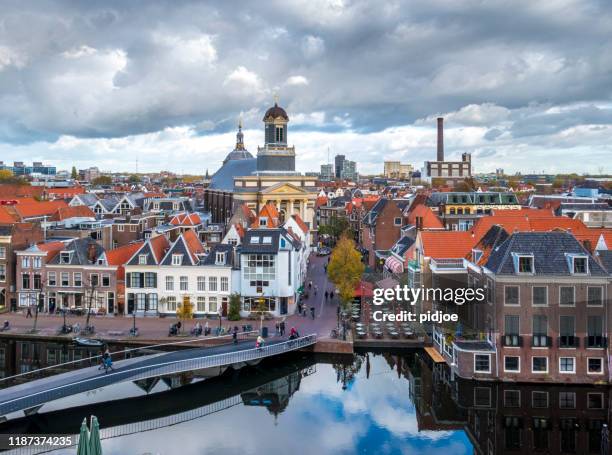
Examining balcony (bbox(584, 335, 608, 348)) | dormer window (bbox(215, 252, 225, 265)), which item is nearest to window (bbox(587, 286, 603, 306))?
balcony (bbox(584, 335, 608, 348))

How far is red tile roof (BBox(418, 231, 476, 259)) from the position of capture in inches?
2229

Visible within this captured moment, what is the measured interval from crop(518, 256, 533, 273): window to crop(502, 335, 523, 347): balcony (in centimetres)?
451

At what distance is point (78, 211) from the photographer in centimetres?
10244

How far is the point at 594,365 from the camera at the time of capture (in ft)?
146

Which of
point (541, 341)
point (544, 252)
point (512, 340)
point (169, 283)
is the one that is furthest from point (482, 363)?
point (169, 283)

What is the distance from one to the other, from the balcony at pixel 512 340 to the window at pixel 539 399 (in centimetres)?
334

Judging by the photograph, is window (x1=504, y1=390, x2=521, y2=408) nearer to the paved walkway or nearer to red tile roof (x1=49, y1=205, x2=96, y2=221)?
the paved walkway

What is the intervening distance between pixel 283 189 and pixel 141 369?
77.2m

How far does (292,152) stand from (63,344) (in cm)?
7673

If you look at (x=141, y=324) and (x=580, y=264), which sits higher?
(x=580, y=264)

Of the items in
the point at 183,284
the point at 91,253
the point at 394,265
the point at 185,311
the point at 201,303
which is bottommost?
the point at 185,311

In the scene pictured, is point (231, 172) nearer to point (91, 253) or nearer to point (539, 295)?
point (91, 253)

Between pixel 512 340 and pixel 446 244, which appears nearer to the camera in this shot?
pixel 512 340

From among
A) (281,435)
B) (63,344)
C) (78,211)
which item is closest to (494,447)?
(281,435)
